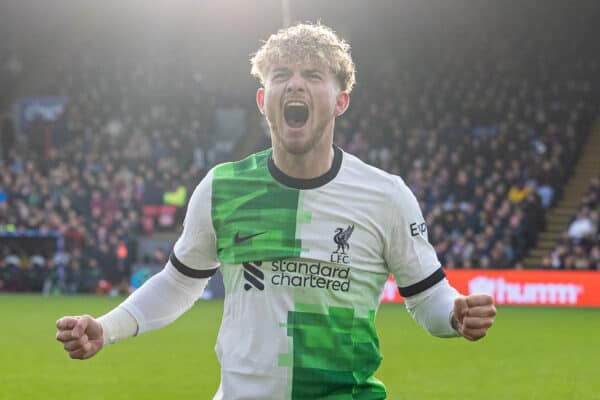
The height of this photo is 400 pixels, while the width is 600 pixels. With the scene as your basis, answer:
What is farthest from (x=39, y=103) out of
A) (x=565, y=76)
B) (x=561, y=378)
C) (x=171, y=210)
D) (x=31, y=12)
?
(x=561, y=378)

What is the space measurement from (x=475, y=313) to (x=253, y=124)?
92.5 feet

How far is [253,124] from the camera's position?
3120 centimetres

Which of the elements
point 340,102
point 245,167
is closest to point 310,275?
point 245,167

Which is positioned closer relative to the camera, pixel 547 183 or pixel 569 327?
pixel 569 327

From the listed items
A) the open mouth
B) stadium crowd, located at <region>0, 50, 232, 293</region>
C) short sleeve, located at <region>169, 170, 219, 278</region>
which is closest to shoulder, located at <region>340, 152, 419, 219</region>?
the open mouth

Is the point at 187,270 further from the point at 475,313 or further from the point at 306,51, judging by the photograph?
the point at 475,313

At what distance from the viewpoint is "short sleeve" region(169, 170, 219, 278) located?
3670 mm

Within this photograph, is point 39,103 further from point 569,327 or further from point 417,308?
point 417,308

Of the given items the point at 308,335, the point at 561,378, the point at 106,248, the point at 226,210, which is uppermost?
the point at 226,210

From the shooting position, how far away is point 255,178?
3674 mm

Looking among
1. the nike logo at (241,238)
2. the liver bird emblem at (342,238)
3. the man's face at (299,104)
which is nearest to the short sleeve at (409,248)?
the liver bird emblem at (342,238)

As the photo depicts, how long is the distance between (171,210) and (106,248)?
2.03 metres

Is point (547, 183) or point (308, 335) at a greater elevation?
point (308, 335)

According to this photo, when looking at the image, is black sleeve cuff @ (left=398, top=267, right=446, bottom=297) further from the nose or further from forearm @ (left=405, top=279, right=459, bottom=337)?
the nose
